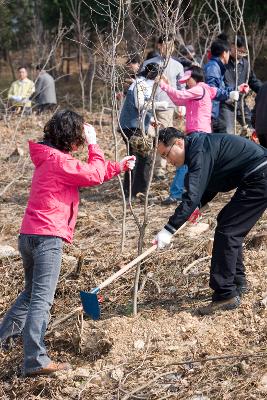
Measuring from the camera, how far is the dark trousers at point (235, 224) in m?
4.13

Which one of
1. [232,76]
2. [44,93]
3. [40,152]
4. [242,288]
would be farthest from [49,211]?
[44,93]

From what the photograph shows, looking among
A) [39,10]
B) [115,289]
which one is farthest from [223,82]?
[39,10]

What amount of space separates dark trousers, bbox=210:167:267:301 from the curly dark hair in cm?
105

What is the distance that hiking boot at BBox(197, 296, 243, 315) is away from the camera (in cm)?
430

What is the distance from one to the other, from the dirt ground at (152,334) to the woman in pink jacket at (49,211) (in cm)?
25

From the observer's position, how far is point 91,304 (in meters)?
4.12

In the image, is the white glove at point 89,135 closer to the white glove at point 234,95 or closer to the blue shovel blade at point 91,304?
the blue shovel blade at point 91,304

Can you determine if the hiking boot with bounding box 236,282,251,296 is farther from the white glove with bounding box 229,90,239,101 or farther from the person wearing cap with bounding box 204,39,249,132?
the person wearing cap with bounding box 204,39,249,132

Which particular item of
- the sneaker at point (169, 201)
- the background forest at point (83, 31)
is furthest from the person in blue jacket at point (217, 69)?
the background forest at point (83, 31)

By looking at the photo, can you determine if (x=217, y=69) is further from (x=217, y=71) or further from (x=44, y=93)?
(x=44, y=93)

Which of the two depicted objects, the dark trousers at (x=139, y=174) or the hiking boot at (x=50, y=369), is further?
the dark trousers at (x=139, y=174)

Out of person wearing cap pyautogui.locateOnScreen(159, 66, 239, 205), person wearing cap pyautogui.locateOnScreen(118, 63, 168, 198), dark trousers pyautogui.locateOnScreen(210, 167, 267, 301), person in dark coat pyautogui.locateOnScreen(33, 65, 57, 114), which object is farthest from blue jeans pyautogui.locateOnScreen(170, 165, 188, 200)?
person in dark coat pyautogui.locateOnScreen(33, 65, 57, 114)

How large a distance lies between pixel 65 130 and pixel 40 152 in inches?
8.0

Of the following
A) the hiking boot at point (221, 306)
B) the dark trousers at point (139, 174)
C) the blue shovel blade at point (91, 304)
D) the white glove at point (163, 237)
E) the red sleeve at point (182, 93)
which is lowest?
the dark trousers at point (139, 174)
